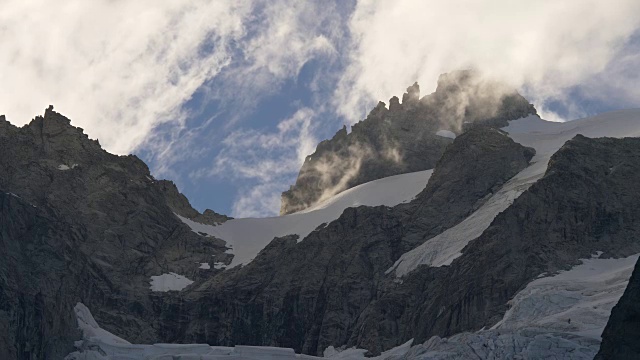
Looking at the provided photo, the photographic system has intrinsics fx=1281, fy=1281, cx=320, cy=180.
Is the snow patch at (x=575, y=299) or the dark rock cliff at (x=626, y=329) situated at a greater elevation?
the snow patch at (x=575, y=299)

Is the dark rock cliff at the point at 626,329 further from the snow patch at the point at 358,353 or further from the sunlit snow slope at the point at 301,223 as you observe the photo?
the sunlit snow slope at the point at 301,223

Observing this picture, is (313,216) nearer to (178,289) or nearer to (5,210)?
(178,289)

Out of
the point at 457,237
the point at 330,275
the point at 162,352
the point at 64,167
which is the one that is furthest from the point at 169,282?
the point at 162,352

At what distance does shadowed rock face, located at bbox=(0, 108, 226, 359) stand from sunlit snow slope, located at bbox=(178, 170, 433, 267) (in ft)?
14.2

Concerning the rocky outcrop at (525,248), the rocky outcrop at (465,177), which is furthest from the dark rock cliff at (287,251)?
the rocky outcrop at (465,177)

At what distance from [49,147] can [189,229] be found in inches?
906

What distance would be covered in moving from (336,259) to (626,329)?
116 m

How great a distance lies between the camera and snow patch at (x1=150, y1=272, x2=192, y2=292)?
545 feet

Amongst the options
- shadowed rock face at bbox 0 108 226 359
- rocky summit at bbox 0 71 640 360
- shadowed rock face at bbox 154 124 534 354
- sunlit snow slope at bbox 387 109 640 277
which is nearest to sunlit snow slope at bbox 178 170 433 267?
rocky summit at bbox 0 71 640 360

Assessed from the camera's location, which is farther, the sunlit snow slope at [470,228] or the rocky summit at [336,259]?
the sunlit snow slope at [470,228]

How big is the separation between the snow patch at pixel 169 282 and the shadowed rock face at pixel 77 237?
1188 mm

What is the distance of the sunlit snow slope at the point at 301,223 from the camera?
18212 cm

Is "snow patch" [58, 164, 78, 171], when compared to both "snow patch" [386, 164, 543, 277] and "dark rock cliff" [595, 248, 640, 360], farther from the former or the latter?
"dark rock cliff" [595, 248, 640, 360]

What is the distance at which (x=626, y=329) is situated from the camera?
45.0m
